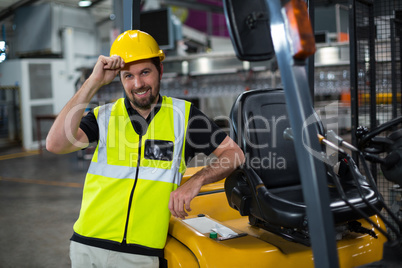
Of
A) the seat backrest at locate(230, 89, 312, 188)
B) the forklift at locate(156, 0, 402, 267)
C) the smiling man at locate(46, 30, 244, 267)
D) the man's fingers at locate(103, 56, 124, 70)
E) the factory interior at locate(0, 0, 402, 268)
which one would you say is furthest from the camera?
the factory interior at locate(0, 0, 402, 268)

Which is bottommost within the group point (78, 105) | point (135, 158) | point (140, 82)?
point (135, 158)

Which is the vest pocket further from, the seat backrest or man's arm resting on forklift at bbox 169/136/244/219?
the seat backrest

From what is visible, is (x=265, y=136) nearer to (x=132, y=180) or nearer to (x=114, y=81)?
(x=132, y=180)

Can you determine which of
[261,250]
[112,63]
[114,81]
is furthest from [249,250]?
[114,81]

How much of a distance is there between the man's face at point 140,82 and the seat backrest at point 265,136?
603 millimetres

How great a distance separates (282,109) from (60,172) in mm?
6704

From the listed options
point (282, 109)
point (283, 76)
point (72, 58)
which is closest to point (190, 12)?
point (72, 58)

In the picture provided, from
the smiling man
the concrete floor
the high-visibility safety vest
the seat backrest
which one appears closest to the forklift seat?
the seat backrest

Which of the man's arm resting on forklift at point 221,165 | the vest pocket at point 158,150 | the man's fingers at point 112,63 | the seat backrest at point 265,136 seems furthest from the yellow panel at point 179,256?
the man's fingers at point 112,63

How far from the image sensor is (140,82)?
200 cm

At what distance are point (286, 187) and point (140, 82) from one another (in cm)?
110

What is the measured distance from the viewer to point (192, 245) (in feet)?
6.32

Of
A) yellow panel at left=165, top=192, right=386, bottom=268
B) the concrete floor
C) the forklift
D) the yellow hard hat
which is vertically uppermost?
the yellow hard hat

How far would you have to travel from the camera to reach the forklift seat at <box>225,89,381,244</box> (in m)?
2.18
